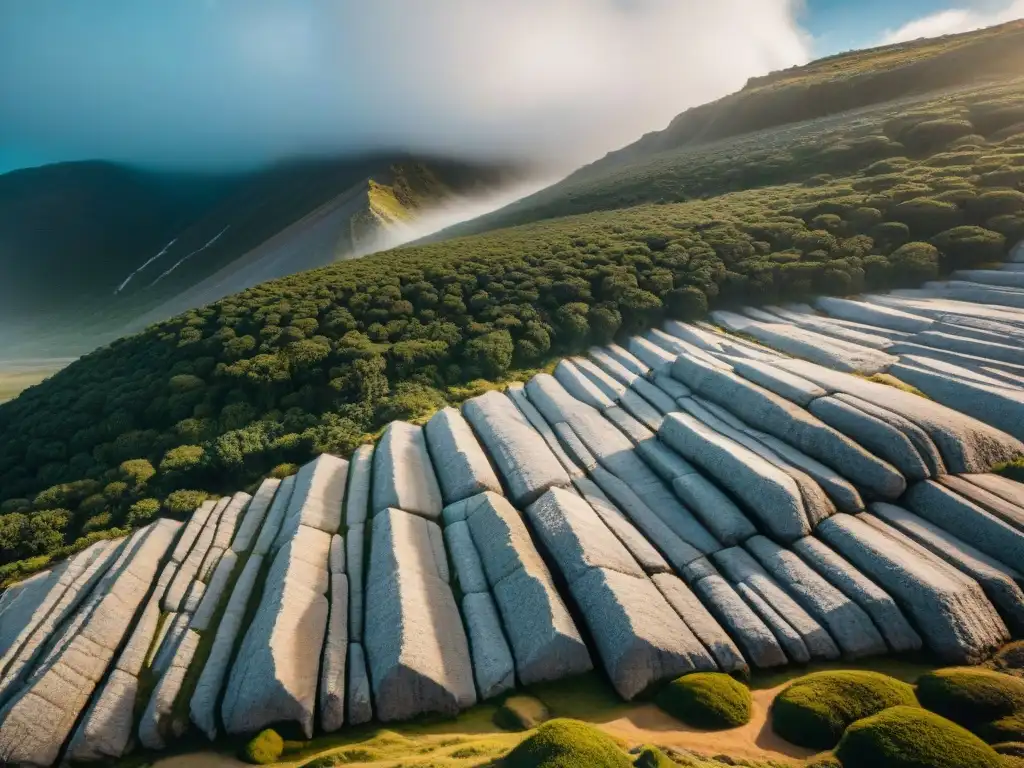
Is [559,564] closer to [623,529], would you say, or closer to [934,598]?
[623,529]

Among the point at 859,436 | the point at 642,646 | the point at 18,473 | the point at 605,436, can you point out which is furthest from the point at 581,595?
the point at 18,473

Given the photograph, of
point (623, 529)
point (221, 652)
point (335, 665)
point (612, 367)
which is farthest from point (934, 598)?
point (612, 367)

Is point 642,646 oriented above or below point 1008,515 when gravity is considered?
above

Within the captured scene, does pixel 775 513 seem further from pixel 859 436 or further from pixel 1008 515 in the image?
pixel 1008 515

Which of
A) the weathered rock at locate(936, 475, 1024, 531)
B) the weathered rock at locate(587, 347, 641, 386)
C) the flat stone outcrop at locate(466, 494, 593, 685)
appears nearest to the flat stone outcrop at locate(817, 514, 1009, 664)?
the weathered rock at locate(936, 475, 1024, 531)

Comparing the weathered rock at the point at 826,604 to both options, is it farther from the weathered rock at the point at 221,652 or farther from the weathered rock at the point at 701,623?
the weathered rock at the point at 221,652

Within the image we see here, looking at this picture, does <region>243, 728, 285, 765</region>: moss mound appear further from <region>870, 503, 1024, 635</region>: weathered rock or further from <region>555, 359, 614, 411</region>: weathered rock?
<region>555, 359, 614, 411</region>: weathered rock
